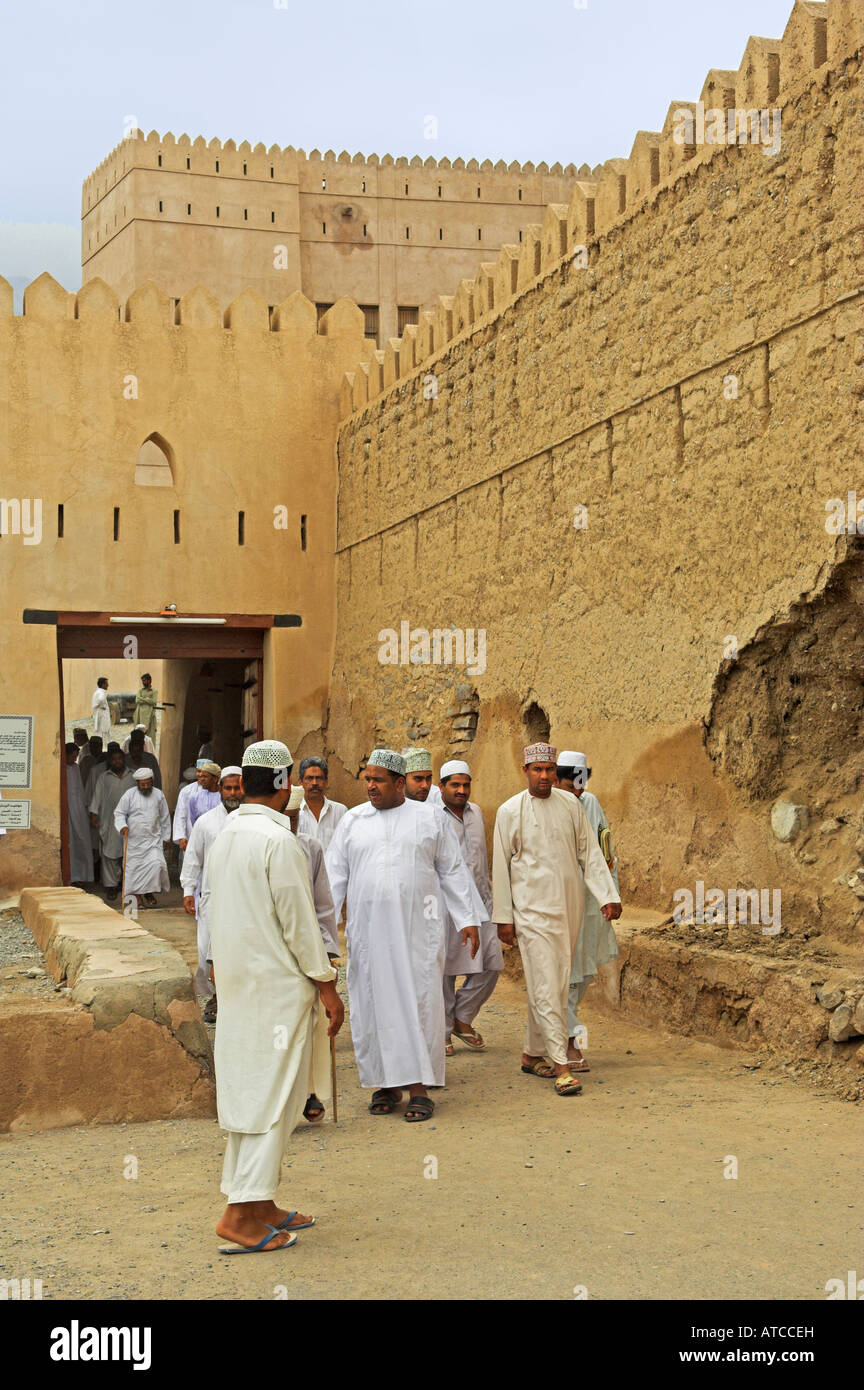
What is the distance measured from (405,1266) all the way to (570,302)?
22.5 ft

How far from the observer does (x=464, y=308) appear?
1109 cm

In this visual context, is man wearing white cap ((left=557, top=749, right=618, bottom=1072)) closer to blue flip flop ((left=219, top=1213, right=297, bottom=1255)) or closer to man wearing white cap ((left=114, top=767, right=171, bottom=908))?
blue flip flop ((left=219, top=1213, right=297, bottom=1255))

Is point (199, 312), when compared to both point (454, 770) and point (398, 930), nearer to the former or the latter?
point (454, 770)

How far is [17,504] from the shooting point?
13484 millimetres

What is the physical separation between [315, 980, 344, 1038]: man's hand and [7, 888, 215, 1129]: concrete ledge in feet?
5.69

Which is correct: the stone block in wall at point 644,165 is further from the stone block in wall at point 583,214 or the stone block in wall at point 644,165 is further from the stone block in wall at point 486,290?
the stone block in wall at point 486,290

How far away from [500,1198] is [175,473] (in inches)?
419

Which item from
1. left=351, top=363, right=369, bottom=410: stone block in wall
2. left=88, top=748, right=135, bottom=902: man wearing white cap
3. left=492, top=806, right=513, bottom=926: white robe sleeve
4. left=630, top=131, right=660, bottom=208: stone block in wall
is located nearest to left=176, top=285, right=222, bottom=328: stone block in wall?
left=351, top=363, right=369, bottom=410: stone block in wall

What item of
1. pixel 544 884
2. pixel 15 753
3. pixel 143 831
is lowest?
pixel 143 831

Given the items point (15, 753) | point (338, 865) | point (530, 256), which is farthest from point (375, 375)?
point (338, 865)

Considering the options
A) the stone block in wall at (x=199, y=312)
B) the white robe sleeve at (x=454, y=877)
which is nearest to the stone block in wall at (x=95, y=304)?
the stone block in wall at (x=199, y=312)

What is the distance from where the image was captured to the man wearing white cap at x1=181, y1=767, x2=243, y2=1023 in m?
7.48

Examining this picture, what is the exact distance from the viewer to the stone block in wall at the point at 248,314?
14297 millimetres

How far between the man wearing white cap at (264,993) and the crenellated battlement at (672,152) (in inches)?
180
